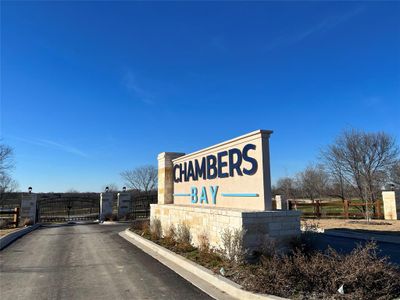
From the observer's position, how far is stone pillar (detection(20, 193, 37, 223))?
78.6ft

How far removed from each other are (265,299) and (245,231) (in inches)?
103

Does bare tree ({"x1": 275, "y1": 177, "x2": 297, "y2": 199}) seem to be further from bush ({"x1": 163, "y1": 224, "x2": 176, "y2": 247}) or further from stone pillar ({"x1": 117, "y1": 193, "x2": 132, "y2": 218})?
bush ({"x1": 163, "y1": 224, "x2": 176, "y2": 247})

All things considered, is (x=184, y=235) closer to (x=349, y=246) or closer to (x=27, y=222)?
(x=349, y=246)

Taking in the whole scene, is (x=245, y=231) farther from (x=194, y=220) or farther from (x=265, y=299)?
(x=194, y=220)

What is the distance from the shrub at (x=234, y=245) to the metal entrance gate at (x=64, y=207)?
75.0 ft

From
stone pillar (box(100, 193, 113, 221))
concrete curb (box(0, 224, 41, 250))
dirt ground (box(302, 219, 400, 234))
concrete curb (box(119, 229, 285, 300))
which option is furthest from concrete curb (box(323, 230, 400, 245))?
stone pillar (box(100, 193, 113, 221))

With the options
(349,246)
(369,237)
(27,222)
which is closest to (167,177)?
(349,246)

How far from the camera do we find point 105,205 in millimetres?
26922

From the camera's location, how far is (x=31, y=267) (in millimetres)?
9336

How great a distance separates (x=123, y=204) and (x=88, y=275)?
776 inches

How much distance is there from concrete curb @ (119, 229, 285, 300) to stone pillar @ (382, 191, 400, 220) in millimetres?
17623

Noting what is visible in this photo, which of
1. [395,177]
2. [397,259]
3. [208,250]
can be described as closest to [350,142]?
[395,177]

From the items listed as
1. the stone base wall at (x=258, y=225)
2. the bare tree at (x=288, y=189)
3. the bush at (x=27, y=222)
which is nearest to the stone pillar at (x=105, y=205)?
the bush at (x=27, y=222)

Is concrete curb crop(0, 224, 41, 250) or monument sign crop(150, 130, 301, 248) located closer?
monument sign crop(150, 130, 301, 248)
